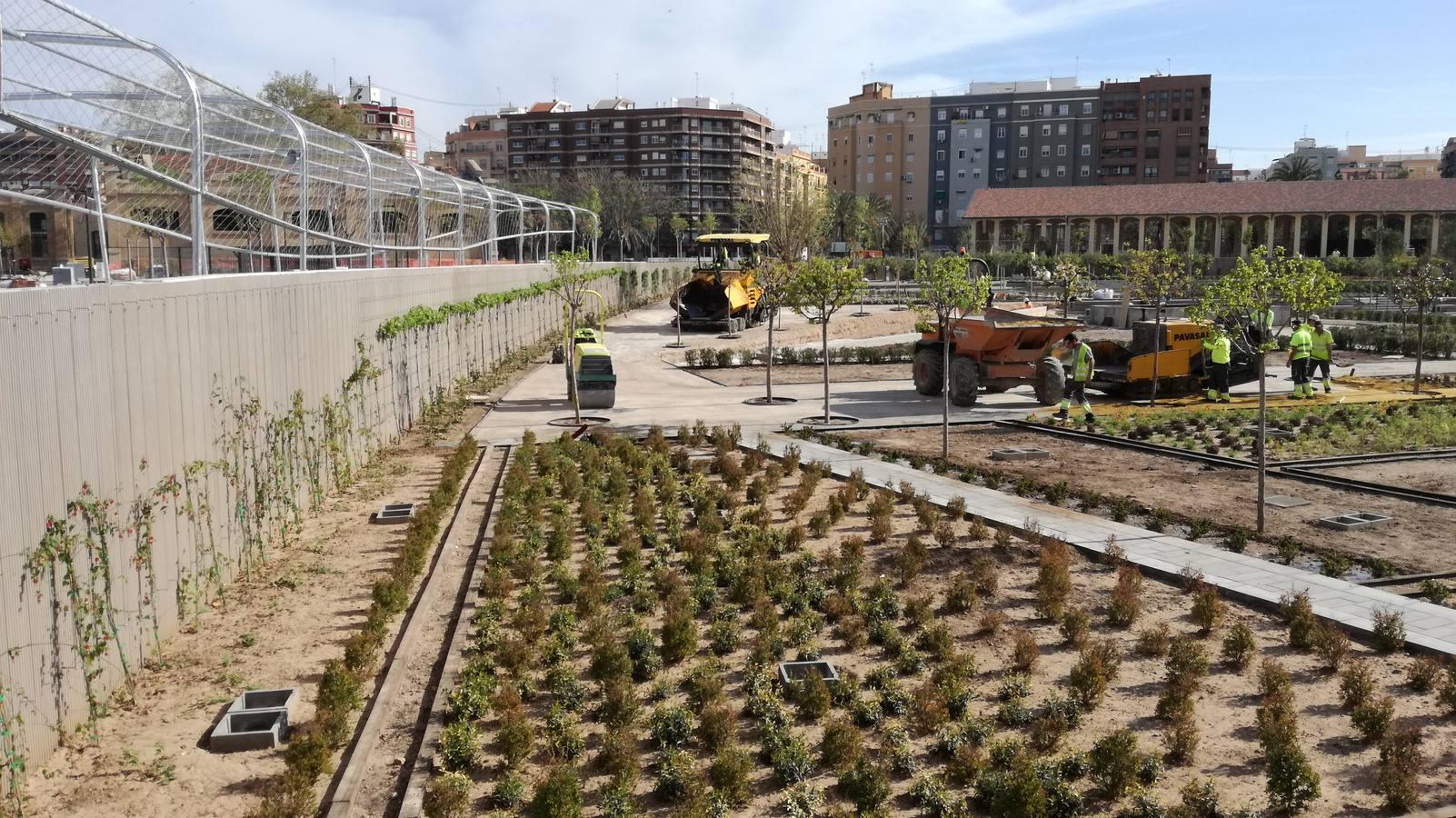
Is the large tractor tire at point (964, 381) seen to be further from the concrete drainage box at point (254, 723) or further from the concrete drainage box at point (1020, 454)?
the concrete drainage box at point (254, 723)

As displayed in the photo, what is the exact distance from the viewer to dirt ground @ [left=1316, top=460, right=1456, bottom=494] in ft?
46.8

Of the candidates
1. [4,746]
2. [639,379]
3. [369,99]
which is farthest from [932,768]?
[369,99]

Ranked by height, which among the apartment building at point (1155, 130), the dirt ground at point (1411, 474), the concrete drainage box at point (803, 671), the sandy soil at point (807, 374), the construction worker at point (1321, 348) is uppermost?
the apartment building at point (1155, 130)

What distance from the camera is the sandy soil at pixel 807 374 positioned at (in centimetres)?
2605

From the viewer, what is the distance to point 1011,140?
4628 inches

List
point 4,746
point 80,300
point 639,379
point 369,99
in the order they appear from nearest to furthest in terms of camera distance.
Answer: point 4,746 → point 80,300 → point 639,379 → point 369,99

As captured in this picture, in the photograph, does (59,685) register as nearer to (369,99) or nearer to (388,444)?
(388,444)

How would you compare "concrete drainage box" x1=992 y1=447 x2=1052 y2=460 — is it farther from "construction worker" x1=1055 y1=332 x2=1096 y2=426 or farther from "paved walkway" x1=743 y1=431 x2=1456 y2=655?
"construction worker" x1=1055 y1=332 x2=1096 y2=426

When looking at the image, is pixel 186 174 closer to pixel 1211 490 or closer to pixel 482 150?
pixel 1211 490

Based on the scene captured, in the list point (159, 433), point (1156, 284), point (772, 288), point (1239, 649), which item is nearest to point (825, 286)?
point (772, 288)

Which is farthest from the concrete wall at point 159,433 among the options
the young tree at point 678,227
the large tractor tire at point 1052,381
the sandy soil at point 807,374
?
the young tree at point 678,227

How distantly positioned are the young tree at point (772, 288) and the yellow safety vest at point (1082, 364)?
489 cm

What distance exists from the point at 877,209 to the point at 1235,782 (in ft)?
354

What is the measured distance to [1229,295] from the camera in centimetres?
1231
